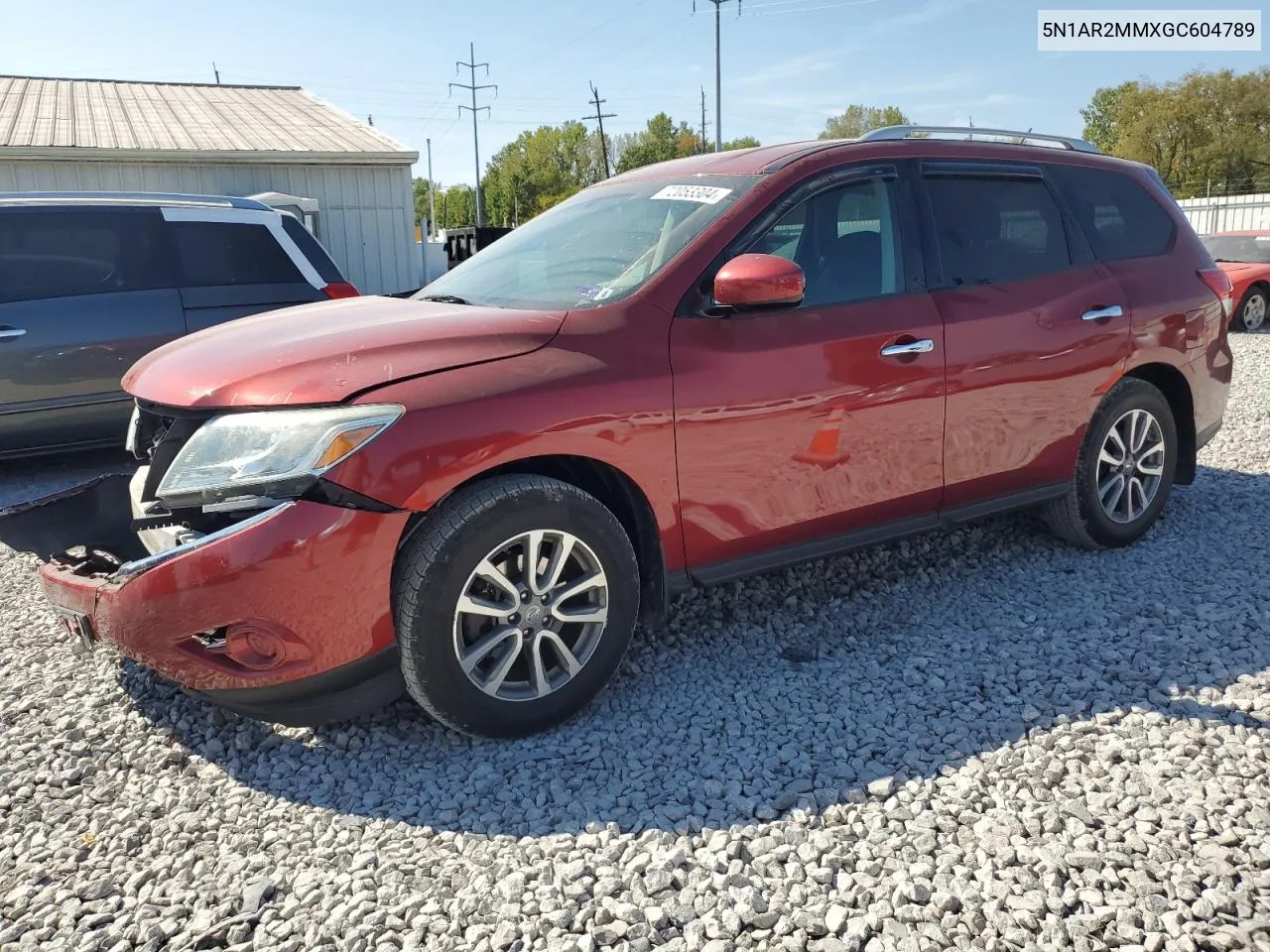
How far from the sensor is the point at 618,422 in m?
3.05

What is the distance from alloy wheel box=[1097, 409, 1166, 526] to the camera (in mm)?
4559

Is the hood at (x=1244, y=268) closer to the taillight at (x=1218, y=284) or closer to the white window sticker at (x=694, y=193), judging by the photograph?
the taillight at (x=1218, y=284)

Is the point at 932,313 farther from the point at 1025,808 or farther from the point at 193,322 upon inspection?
the point at 193,322

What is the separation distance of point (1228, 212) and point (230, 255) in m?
34.9

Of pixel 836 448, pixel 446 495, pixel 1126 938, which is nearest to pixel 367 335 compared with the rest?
pixel 446 495

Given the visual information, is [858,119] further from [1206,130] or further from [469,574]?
[469,574]

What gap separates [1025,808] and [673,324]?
1785 millimetres

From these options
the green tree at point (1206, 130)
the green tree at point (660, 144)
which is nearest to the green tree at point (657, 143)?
the green tree at point (660, 144)


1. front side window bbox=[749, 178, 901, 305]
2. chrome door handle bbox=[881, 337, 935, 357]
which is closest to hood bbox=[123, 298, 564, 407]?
front side window bbox=[749, 178, 901, 305]

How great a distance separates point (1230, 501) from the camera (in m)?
5.46

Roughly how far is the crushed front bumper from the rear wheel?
1510cm

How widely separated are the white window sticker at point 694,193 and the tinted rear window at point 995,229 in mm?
981

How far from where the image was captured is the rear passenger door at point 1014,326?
390 cm

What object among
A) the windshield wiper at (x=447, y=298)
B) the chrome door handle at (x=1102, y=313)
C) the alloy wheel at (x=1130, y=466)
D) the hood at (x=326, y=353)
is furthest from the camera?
the alloy wheel at (x=1130, y=466)
